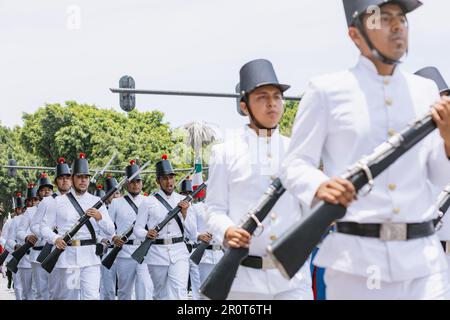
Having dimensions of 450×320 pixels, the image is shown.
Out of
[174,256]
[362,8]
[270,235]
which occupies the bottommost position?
[174,256]

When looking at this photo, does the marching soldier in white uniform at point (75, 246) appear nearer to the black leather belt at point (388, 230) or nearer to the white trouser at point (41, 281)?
the white trouser at point (41, 281)

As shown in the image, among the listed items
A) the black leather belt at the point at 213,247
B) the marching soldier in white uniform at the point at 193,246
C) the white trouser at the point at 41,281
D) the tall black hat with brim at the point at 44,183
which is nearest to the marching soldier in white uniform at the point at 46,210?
the white trouser at the point at 41,281

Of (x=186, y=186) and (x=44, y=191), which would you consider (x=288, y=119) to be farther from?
(x=186, y=186)

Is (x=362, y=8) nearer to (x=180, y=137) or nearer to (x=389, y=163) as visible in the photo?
(x=389, y=163)

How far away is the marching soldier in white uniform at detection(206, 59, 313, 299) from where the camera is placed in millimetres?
6531

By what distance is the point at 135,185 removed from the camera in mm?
17734

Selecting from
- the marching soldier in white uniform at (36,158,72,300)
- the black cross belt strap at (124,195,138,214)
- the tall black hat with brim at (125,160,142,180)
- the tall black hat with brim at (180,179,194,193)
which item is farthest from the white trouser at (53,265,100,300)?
the tall black hat with brim at (180,179,194,193)

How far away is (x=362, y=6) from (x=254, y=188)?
232cm

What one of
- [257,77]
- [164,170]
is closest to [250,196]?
[257,77]

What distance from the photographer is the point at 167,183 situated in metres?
15.3

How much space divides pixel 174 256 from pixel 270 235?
8114 mm
